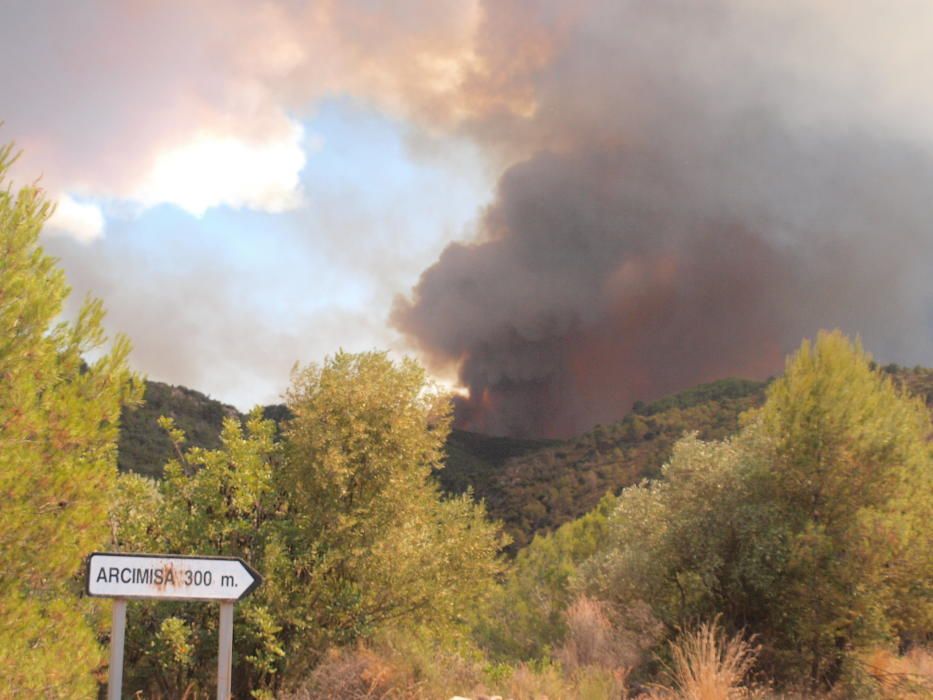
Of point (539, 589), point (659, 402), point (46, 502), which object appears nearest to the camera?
point (46, 502)

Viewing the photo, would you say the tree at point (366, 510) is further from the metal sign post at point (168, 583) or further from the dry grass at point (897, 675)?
the dry grass at point (897, 675)

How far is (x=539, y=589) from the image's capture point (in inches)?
1036

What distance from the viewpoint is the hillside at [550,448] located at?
53.4 metres

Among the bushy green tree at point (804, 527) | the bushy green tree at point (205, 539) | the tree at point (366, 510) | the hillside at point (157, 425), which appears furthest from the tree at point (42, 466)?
the hillside at point (157, 425)

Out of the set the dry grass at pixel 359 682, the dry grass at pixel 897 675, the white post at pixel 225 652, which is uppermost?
the white post at pixel 225 652

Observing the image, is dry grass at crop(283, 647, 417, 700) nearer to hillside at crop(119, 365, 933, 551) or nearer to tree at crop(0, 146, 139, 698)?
tree at crop(0, 146, 139, 698)

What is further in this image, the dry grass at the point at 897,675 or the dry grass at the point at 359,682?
the dry grass at the point at 897,675

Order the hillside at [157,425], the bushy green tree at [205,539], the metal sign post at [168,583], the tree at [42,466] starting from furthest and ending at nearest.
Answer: the hillside at [157,425] < the bushy green tree at [205,539] < the tree at [42,466] < the metal sign post at [168,583]

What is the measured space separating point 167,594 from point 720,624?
12.3 meters

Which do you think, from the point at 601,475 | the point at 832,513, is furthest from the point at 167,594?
the point at 601,475

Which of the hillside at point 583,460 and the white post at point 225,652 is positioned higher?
the hillside at point 583,460

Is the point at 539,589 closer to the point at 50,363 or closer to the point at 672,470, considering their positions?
the point at 672,470

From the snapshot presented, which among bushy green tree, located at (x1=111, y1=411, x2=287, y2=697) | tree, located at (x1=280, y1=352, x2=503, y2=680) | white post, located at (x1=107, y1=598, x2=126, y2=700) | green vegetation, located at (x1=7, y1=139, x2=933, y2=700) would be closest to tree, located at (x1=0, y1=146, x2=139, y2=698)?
green vegetation, located at (x1=7, y1=139, x2=933, y2=700)

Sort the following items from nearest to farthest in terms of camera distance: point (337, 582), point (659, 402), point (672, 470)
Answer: point (337, 582), point (672, 470), point (659, 402)
